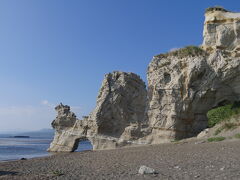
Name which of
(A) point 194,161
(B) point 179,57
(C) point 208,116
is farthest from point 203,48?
(A) point 194,161

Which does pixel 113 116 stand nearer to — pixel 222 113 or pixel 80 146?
pixel 222 113

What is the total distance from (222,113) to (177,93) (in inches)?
204

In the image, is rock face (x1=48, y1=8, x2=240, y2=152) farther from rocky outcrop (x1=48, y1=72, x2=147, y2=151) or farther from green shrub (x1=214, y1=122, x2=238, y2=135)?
green shrub (x1=214, y1=122, x2=238, y2=135)

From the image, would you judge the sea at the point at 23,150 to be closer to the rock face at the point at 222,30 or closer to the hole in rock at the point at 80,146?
the hole in rock at the point at 80,146

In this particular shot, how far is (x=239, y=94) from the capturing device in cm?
2844

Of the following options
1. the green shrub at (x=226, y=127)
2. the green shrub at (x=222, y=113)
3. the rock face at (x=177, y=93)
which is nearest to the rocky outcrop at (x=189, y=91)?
the rock face at (x=177, y=93)

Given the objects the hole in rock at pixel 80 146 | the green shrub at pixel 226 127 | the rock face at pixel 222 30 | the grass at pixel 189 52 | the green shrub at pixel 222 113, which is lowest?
the hole in rock at pixel 80 146

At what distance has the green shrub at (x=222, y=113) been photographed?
26.6 metres

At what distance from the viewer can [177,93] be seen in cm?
3000

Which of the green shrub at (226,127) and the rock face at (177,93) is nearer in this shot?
the green shrub at (226,127)

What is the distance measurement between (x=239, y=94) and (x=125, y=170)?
20.8 m

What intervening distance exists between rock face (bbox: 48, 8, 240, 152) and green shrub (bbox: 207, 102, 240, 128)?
5.26 feet

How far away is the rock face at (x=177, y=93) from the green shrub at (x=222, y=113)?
1604 mm

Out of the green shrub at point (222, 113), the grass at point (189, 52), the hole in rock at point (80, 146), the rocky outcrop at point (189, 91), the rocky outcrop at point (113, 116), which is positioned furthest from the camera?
the hole in rock at point (80, 146)
